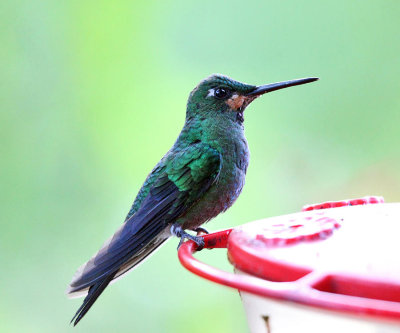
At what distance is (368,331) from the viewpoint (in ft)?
4.23

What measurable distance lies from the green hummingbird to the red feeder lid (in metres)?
0.41

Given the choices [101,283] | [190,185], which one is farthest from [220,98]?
[101,283]

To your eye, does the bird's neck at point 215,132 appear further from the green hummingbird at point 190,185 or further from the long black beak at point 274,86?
the long black beak at point 274,86

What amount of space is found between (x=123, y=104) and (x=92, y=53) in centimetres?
38

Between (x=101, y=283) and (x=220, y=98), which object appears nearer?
(x=101, y=283)

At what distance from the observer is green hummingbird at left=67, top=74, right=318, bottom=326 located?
7.48 feet

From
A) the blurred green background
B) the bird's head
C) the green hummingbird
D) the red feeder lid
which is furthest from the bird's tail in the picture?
the blurred green background

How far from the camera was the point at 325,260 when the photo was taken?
1449mm

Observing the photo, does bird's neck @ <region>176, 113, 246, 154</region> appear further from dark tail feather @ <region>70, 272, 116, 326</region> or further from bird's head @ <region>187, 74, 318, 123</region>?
dark tail feather @ <region>70, 272, 116, 326</region>

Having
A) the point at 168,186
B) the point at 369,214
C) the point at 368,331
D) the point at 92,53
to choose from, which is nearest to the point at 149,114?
the point at 92,53

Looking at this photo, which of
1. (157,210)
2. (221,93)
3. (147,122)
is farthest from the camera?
(147,122)

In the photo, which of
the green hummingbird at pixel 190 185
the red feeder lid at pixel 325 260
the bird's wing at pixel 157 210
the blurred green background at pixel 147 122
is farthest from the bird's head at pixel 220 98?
the blurred green background at pixel 147 122

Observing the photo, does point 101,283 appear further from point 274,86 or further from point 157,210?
point 274,86

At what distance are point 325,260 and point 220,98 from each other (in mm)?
1513
